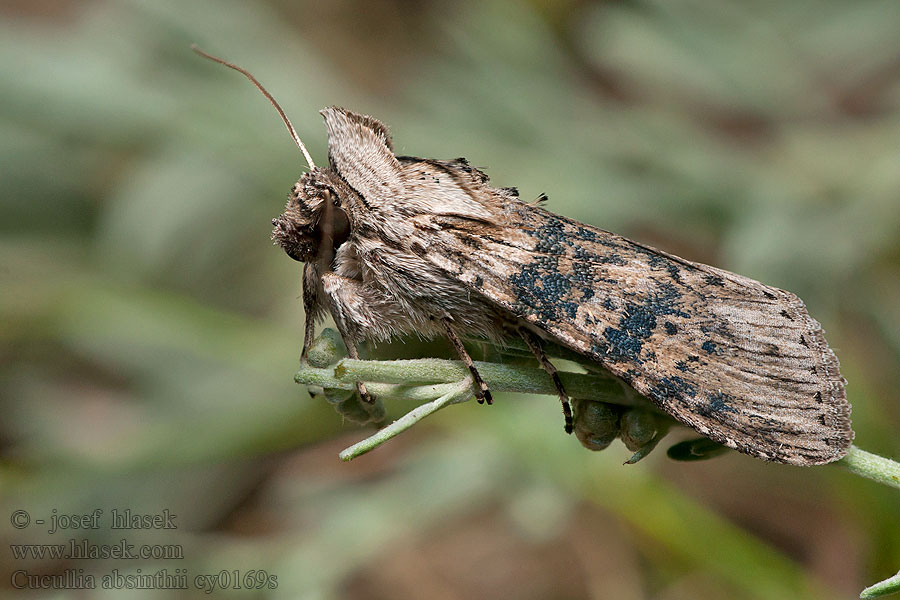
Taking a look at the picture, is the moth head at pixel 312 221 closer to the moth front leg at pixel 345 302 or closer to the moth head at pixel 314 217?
the moth head at pixel 314 217

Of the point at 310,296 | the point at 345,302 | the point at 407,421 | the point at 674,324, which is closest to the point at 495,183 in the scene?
the point at 310,296

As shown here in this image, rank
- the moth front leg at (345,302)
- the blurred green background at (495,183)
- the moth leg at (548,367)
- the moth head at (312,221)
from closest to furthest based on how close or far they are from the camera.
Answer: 1. the moth leg at (548,367)
2. the moth front leg at (345,302)
3. the moth head at (312,221)
4. the blurred green background at (495,183)

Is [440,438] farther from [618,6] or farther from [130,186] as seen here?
[618,6]

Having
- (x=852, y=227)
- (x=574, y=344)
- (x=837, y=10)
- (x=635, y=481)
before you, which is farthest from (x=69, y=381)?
(x=837, y=10)

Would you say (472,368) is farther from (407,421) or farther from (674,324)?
(674,324)

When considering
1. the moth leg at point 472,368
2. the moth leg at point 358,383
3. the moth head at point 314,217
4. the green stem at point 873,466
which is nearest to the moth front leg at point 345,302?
the moth leg at point 358,383

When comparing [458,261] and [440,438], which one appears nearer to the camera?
[458,261]
